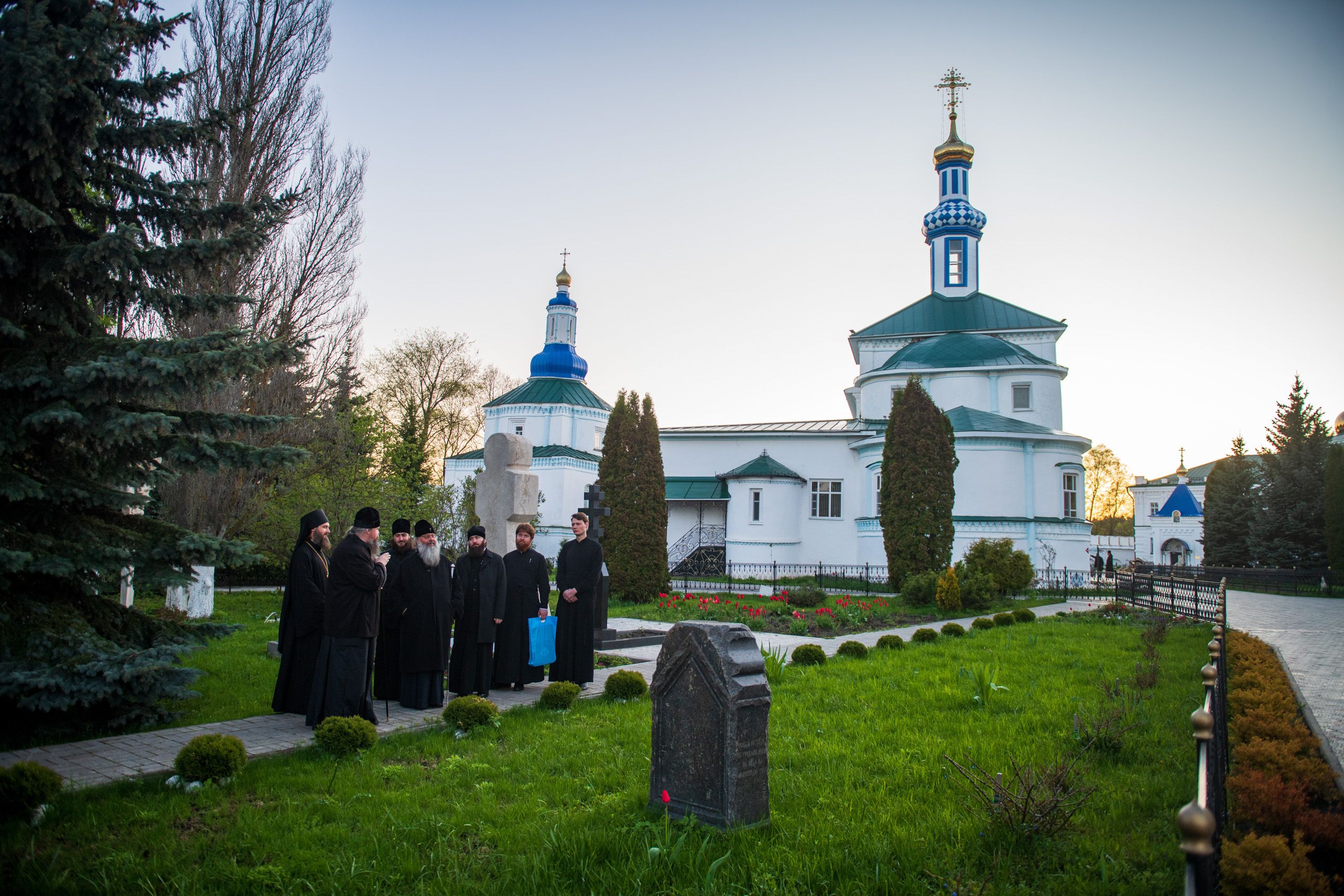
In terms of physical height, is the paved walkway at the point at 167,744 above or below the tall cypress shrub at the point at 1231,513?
below

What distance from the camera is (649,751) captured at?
591 centimetres

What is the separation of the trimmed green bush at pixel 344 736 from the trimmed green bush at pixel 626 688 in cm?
260

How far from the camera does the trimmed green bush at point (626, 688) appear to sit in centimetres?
786

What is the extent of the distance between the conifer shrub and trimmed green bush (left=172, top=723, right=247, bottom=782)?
9.34 ft

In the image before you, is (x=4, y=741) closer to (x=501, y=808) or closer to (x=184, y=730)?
(x=184, y=730)

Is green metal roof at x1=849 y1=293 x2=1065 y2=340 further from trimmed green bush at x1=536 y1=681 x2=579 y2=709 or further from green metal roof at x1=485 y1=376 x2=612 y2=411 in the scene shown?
trimmed green bush at x1=536 y1=681 x2=579 y2=709

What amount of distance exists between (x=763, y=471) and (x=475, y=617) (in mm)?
23755

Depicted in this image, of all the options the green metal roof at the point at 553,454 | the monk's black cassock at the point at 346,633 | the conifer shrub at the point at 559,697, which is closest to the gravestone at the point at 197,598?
the monk's black cassock at the point at 346,633

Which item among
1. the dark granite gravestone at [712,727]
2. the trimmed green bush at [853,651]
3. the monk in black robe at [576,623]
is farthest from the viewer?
the trimmed green bush at [853,651]

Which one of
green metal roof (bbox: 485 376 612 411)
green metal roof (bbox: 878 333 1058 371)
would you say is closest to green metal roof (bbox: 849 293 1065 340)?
green metal roof (bbox: 878 333 1058 371)

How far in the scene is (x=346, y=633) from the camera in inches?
255

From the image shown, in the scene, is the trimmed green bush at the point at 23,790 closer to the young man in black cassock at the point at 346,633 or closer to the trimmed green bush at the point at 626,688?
the young man in black cassock at the point at 346,633

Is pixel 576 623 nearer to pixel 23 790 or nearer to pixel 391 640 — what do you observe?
pixel 391 640

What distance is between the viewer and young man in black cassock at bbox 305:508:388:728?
6.48 m
